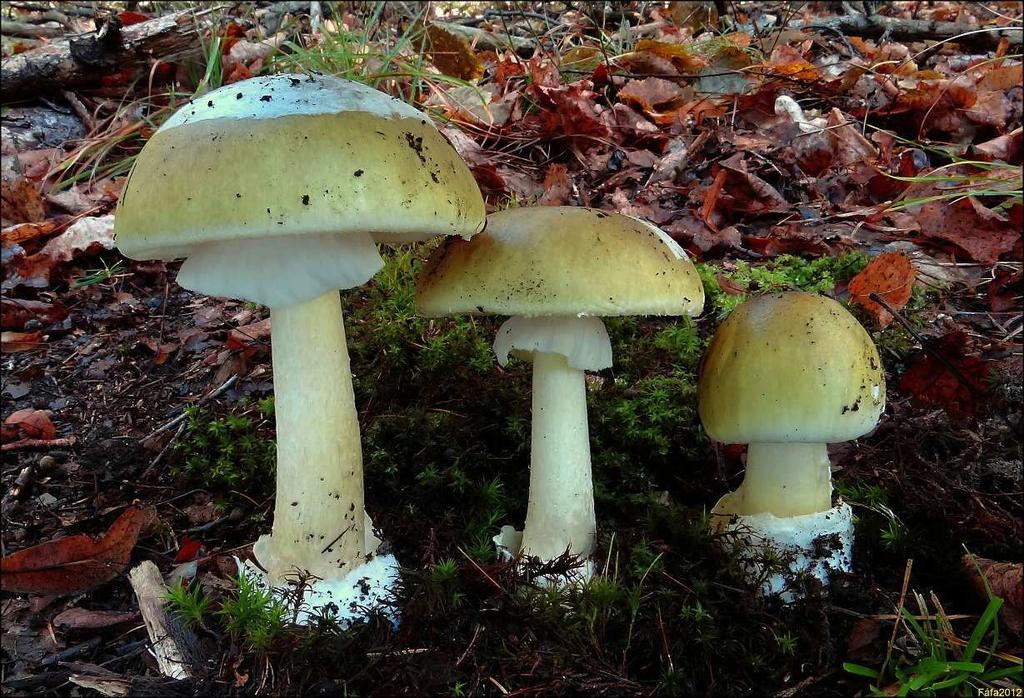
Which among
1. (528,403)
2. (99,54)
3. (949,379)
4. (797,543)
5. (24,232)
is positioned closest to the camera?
(797,543)

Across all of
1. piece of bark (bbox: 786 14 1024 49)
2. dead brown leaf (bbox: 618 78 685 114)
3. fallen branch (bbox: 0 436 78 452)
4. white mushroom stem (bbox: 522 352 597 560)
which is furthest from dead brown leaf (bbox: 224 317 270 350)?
piece of bark (bbox: 786 14 1024 49)

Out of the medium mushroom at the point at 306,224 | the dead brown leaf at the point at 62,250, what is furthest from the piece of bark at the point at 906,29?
the medium mushroom at the point at 306,224

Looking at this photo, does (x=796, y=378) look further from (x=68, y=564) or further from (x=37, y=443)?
(x=37, y=443)

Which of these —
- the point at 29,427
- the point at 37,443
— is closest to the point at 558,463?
the point at 37,443

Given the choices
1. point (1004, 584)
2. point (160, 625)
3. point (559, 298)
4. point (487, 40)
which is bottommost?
point (160, 625)

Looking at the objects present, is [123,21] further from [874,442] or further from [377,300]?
[874,442]

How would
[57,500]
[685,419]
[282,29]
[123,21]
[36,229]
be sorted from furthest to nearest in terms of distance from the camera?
[282,29] < [123,21] < [36,229] < [685,419] < [57,500]

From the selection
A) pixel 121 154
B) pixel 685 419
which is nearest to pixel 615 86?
pixel 685 419
